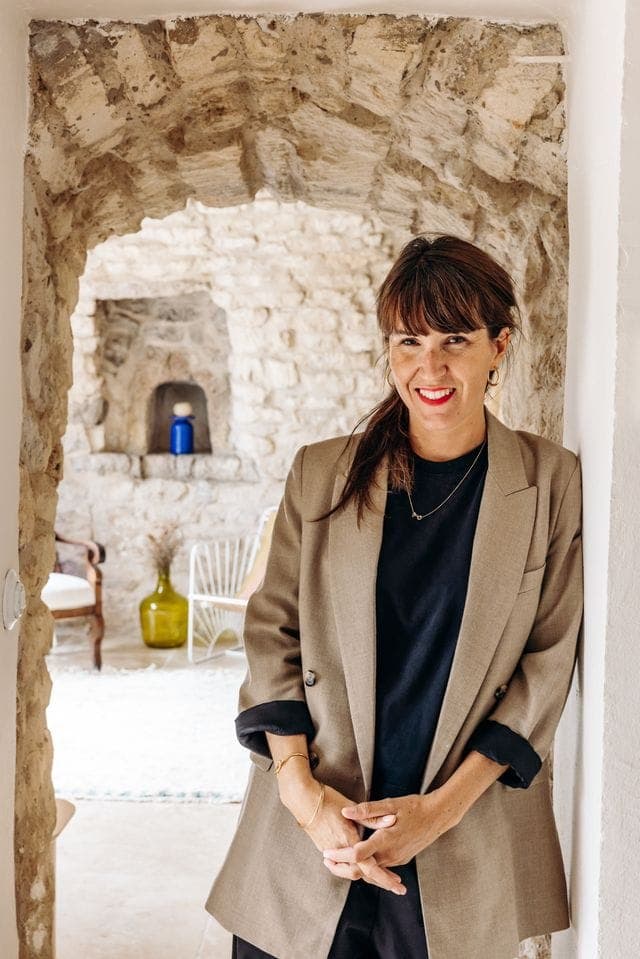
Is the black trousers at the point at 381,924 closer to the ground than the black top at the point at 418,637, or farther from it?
closer to the ground

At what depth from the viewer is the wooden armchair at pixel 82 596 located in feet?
16.4

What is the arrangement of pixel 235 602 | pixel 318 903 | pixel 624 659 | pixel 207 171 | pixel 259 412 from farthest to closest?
pixel 259 412 → pixel 235 602 → pixel 207 171 → pixel 318 903 → pixel 624 659

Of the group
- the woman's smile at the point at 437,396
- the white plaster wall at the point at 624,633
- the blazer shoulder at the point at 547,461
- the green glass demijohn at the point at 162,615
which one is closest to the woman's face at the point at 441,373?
the woman's smile at the point at 437,396

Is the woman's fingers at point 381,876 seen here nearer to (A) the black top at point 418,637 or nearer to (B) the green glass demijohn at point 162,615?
(A) the black top at point 418,637

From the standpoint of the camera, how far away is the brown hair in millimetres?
1400

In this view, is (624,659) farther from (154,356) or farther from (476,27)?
(154,356)

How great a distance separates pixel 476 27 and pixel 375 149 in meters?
0.42

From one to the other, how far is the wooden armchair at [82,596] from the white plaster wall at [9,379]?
3.22 meters

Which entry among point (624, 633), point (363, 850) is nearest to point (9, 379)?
point (363, 850)

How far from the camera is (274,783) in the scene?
150 centimetres

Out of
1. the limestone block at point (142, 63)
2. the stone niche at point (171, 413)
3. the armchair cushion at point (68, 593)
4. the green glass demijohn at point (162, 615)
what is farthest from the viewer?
the stone niche at point (171, 413)

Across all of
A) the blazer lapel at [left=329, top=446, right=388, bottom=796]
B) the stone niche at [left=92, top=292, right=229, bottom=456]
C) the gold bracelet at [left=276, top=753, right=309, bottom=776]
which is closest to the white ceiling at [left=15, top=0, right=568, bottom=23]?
the blazer lapel at [left=329, top=446, right=388, bottom=796]

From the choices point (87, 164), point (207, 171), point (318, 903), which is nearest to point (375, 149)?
point (207, 171)

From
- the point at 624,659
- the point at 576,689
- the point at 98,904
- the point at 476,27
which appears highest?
the point at 476,27
